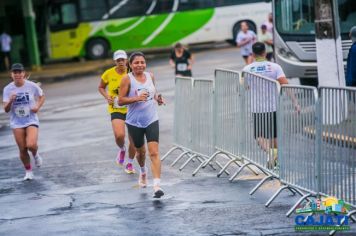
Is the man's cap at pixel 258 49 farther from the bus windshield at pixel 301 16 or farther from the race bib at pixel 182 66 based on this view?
the race bib at pixel 182 66

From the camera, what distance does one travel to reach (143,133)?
1173 cm

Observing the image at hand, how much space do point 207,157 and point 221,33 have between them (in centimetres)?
2864

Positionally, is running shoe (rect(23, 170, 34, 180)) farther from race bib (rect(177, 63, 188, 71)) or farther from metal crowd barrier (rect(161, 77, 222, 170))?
race bib (rect(177, 63, 188, 71))

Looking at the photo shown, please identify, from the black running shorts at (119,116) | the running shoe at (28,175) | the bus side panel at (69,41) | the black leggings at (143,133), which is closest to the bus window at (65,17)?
the bus side panel at (69,41)

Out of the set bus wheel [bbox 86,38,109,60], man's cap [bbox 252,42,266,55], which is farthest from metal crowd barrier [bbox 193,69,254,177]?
bus wheel [bbox 86,38,109,60]

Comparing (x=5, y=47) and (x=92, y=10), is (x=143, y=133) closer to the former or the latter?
(x=5, y=47)

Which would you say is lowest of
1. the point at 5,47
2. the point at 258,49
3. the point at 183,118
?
the point at 5,47

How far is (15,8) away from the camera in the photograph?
4247 cm

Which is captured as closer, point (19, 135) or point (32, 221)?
point (32, 221)

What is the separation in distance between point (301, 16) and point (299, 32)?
36 centimetres

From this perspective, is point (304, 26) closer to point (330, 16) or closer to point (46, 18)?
point (330, 16)

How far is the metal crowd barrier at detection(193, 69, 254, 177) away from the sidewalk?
21615mm

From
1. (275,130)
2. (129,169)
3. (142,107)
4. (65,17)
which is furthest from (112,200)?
(65,17)

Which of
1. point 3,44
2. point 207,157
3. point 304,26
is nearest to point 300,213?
point 207,157
